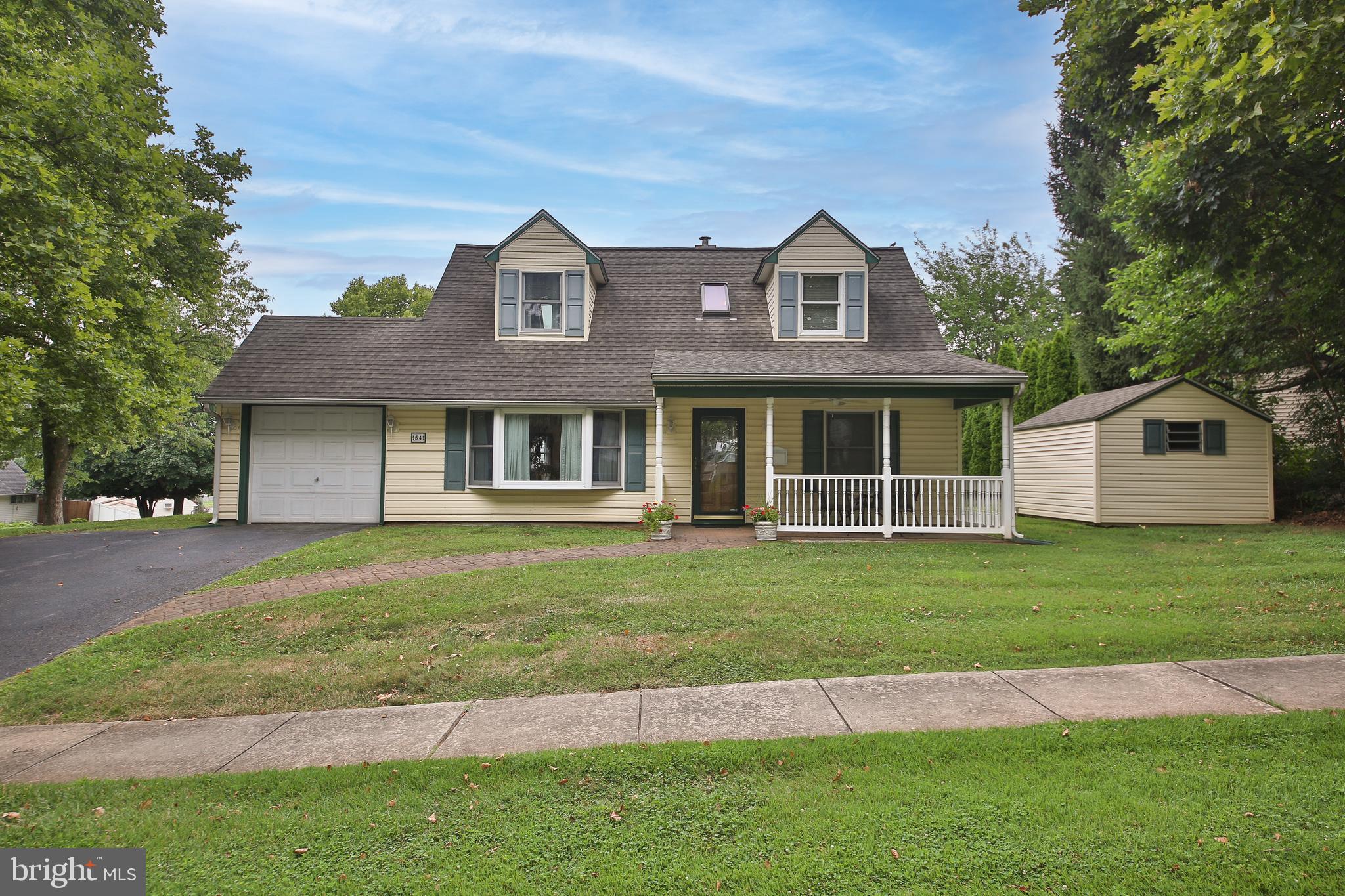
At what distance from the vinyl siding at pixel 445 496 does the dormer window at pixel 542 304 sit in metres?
2.80

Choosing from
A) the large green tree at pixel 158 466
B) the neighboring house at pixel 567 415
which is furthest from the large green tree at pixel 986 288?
the large green tree at pixel 158 466

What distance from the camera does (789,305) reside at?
1481 cm

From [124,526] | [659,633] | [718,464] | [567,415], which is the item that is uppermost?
[567,415]

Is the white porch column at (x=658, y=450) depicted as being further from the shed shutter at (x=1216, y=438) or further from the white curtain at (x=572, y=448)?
the shed shutter at (x=1216, y=438)

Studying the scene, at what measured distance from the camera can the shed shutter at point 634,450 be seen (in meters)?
14.0

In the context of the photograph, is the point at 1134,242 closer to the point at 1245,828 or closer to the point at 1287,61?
the point at 1287,61

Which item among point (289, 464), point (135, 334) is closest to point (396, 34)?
point (135, 334)

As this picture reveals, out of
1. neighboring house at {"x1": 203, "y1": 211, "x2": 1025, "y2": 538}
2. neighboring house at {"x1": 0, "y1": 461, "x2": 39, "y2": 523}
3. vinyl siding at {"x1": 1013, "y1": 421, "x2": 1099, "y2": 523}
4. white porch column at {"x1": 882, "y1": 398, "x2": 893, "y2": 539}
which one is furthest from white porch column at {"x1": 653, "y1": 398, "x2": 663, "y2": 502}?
neighboring house at {"x1": 0, "y1": 461, "x2": 39, "y2": 523}

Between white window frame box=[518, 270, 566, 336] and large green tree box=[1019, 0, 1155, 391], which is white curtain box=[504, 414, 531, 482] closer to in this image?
white window frame box=[518, 270, 566, 336]

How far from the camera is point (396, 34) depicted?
41.0ft

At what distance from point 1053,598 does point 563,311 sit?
36.6 feet

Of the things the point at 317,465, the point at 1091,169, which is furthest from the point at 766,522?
the point at 1091,169

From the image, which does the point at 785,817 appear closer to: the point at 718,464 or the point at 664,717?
the point at 664,717

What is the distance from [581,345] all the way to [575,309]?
849 millimetres
